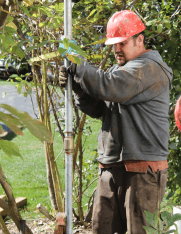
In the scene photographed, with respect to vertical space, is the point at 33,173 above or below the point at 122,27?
below

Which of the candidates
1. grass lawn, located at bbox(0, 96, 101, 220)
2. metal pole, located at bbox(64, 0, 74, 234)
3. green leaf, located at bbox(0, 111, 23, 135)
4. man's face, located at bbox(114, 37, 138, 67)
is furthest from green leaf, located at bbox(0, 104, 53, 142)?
grass lawn, located at bbox(0, 96, 101, 220)

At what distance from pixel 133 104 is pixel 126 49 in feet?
1.24

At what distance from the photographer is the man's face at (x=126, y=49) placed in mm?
2082

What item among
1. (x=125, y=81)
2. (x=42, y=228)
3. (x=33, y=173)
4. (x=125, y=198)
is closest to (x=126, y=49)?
(x=125, y=81)

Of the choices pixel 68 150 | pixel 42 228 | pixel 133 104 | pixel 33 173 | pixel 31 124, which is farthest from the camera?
pixel 33 173

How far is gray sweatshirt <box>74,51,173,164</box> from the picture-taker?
1.84m

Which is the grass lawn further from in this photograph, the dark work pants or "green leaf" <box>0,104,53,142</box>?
"green leaf" <box>0,104,53,142</box>

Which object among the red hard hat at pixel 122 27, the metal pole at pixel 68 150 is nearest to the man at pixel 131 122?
the red hard hat at pixel 122 27

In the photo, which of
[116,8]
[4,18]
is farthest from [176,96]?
[4,18]

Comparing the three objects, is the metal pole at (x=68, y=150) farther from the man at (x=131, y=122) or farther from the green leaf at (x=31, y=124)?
the green leaf at (x=31, y=124)

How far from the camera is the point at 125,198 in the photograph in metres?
2.07

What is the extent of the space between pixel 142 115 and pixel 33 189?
10.7 feet

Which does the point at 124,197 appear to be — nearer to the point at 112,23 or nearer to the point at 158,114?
the point at 158,114

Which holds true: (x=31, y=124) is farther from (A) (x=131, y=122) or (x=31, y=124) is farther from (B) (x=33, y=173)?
(B) (x=33, y=173)
